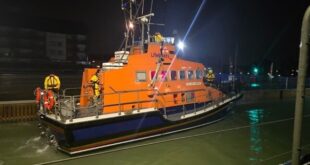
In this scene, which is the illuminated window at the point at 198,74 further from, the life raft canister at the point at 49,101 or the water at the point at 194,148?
the life raft canister at the point at 49,101

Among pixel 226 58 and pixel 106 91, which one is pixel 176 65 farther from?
pixel 226 58

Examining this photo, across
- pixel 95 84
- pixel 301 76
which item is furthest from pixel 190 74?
pixel 301 76

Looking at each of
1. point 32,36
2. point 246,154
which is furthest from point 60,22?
point 246,154

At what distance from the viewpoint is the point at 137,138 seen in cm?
772

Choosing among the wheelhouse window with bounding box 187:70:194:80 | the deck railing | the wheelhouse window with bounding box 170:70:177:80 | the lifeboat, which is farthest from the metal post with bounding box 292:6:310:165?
the deck railing

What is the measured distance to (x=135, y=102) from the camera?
24.3 feet

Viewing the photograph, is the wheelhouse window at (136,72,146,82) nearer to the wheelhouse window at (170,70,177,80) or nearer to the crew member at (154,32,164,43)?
the wheelhouse window at (170,70,177,80)

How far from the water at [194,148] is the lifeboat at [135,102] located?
405mm

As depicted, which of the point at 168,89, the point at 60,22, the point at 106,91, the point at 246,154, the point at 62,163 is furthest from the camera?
the point at 60,22

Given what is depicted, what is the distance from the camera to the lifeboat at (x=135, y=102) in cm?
676

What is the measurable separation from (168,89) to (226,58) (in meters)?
26.4

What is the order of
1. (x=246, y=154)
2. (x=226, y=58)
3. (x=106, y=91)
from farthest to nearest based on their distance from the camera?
(x=226, y=58) < (x=106, y=91) < (x=246, y=154)

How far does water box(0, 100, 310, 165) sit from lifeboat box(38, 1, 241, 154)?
40 cm

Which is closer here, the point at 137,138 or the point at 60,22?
the point at 137,138
